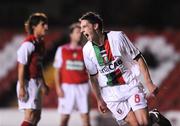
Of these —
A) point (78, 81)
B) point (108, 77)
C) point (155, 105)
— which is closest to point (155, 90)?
point (108, 77)

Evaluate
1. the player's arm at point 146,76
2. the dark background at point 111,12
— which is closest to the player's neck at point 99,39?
the player's arm at point 146,76

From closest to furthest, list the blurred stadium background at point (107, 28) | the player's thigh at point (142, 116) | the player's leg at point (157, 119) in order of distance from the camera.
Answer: the player's thigh at point (142, 116) < the player's leg at point (157, 119) < the blurred stadium background at point (107, 28)

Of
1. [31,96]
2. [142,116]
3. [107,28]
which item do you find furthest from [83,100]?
[107,28]

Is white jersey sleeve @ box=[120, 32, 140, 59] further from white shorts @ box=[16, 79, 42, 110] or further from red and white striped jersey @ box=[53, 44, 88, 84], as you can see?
red and white striped jersey @ box=[53, 44, 88, 84]

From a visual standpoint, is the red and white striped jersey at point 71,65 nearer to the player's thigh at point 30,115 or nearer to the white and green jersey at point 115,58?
the player's thigh at point 30,115

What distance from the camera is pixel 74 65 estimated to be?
999 cm

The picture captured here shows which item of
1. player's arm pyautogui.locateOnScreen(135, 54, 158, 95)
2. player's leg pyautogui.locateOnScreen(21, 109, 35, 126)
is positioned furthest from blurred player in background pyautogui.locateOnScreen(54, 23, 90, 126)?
player's arm pyautogui.locateOnScreen(135, 54, 158, 95)

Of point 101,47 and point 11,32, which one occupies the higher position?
point 101,47

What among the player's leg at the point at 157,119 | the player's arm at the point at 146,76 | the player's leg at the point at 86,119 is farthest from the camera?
the player's leg at the point at 86,119

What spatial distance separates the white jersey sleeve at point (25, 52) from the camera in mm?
8156

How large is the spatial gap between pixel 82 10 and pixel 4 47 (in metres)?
1.87

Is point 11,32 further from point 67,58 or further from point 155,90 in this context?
point 155,90

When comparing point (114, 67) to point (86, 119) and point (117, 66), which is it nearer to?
point (117, 66)

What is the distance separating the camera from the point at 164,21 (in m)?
14.4
